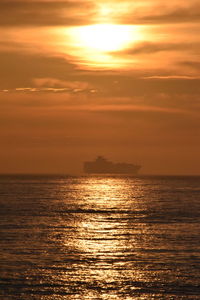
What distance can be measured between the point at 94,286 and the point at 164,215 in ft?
203

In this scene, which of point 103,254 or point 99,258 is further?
point 103,254

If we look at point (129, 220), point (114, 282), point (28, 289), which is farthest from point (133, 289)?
point (129, 220)

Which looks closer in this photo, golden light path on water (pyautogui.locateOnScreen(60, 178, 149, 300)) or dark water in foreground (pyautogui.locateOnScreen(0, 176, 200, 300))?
dark water in foreground (pyautogui.locateOnScreen(0, 176, 200, 300))

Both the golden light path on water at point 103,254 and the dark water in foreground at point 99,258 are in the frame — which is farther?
the golden light path on water at point 103,254

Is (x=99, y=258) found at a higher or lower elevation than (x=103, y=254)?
lower

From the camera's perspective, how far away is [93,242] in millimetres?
66750

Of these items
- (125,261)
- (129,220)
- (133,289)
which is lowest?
(133,289)

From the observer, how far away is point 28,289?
43.1 meters

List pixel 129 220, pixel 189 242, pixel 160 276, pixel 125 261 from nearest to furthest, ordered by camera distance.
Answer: pixel 160 276 → pixel 125 261 → pixel 189 242 → pixel 129 220

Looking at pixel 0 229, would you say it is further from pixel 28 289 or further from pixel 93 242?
pixel 28 289

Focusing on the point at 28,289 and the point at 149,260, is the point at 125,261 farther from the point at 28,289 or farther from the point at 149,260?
the point at 28,289

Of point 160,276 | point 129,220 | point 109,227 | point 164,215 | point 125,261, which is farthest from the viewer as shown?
point 164,215

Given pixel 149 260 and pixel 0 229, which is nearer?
pixel 149 260

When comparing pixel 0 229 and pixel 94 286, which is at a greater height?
pixel 0 229
